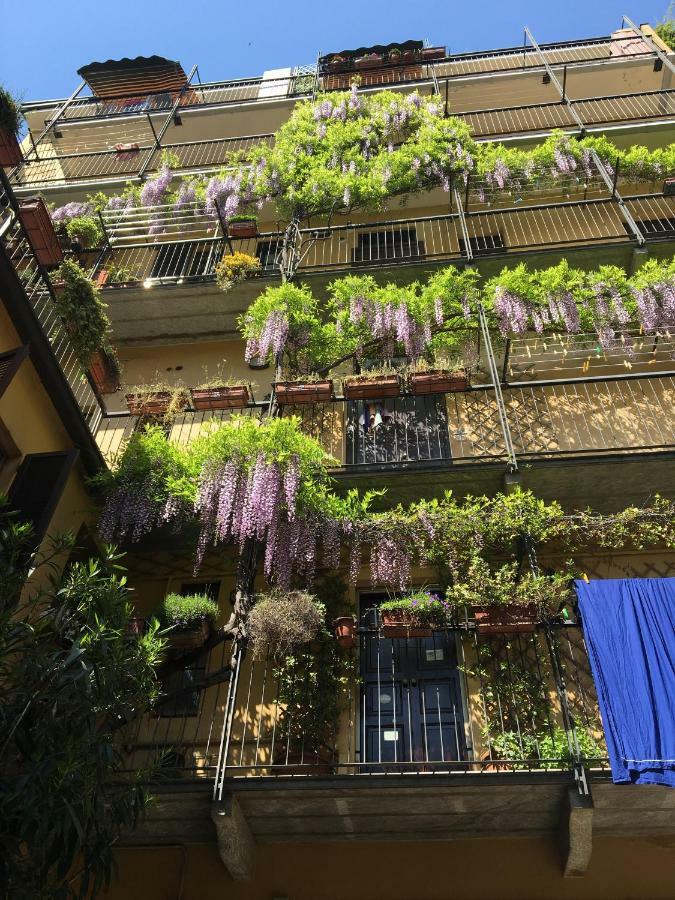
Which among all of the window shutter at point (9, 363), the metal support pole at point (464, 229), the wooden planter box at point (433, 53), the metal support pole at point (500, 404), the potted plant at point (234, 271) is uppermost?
the wooden planter box at point (433, 53)

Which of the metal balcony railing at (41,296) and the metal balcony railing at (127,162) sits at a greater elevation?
the metal balcony railing at (127,162)

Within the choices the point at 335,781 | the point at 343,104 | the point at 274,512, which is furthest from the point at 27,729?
the point at 343,104

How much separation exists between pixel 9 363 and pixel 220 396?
3.19 metres

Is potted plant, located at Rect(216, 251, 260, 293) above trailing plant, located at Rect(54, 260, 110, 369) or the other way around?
above

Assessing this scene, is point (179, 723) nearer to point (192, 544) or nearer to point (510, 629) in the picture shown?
point (192, 544)

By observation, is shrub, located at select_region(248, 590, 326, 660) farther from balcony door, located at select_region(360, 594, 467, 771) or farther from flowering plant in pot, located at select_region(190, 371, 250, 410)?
flowering plant in pot, located at select_region(190, 371, 250, 410)

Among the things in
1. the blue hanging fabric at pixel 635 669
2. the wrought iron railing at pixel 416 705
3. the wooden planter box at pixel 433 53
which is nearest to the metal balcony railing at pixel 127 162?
the wooden planter box at pixel 433 53

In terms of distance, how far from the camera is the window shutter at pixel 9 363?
22.6 ft

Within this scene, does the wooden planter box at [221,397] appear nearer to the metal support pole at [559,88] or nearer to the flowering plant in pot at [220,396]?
the flowering plant in pot at [220,396]

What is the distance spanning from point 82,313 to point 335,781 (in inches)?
248

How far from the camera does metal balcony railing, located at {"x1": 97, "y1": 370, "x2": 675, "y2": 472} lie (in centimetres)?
991

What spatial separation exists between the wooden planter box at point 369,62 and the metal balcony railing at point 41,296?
521 inches

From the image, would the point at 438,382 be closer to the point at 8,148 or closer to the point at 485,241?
the point at 485,241

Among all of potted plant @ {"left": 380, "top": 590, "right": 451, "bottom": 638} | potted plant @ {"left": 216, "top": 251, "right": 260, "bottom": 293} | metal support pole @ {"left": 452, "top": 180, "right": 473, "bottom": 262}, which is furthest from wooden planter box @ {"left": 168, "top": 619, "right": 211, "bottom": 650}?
metal support pole @ {"left": 452, "top": 180, "right": 473, "bottom": 262}
